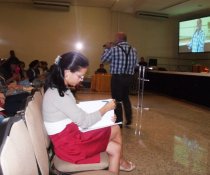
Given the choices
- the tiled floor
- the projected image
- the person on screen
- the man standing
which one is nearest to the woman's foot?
the tiled floor

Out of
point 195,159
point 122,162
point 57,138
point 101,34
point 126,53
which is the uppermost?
point 101,34

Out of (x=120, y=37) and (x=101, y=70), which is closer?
(x=120, y=37)

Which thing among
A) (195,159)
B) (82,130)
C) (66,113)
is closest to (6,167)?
(66,113)

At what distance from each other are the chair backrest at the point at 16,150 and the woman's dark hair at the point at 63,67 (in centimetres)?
53

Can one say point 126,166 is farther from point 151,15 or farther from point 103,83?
point 151,15

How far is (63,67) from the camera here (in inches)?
62.4

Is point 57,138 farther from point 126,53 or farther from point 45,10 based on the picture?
point 45,10

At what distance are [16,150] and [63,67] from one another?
751mm

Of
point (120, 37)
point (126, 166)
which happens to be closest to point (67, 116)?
point (126, 166)

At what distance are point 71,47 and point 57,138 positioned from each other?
351 inches

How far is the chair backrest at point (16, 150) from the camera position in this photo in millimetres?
844

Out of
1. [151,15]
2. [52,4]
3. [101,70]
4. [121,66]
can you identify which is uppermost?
Answer: [52,4]

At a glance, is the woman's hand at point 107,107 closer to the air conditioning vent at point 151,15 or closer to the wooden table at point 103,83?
the wooden table at point 103,83

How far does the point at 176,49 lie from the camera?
11.3m
